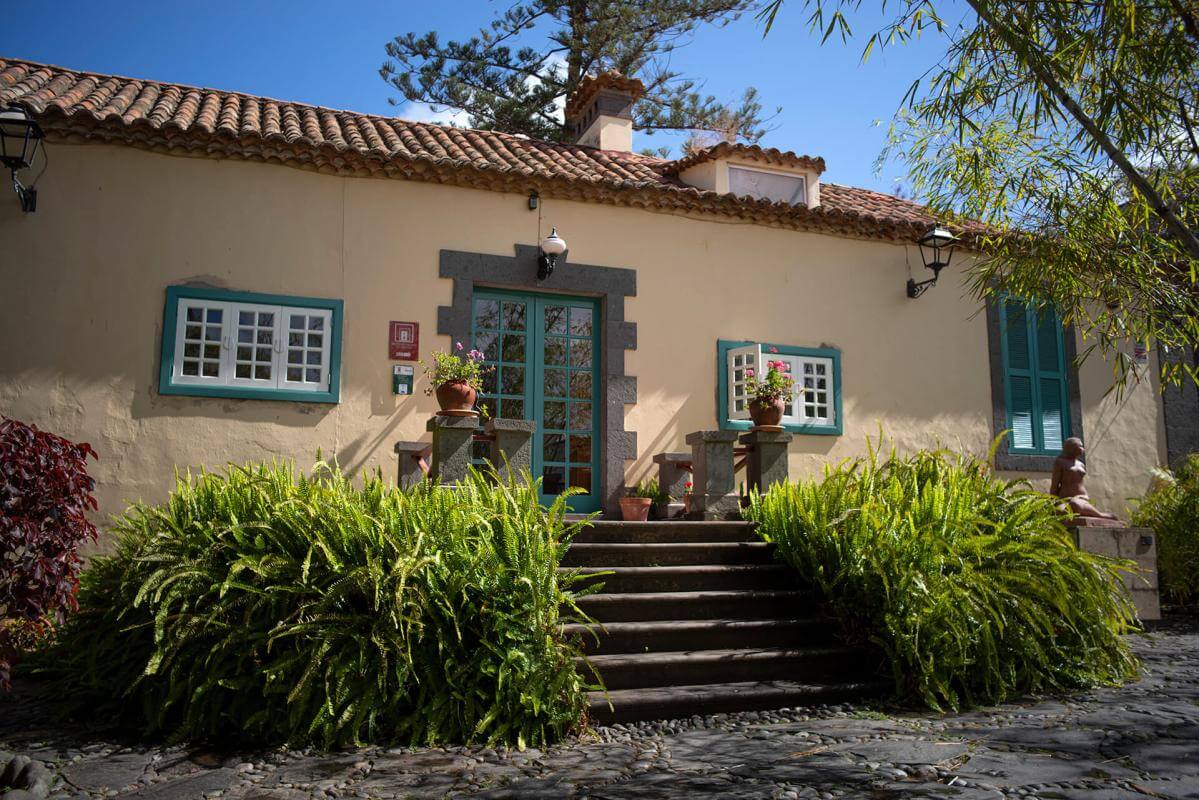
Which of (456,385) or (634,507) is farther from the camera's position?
(634,507)

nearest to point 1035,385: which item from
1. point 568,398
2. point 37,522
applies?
point 568,398

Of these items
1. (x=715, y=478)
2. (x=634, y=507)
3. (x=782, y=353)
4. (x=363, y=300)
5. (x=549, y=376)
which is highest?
(x=363, y=300)

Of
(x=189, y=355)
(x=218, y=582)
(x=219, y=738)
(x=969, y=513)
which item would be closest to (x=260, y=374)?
(x=189, y=355)

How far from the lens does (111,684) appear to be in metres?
4.32

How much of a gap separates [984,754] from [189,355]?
624cm

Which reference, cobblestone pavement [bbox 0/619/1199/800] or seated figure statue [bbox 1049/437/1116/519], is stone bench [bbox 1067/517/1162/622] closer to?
seated figure statue [bbox 1049/437/1116/519]

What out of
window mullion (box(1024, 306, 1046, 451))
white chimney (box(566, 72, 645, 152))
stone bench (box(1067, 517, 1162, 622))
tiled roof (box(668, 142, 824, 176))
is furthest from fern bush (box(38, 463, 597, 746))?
window mullion (box(1024, 306, 1046, 451))

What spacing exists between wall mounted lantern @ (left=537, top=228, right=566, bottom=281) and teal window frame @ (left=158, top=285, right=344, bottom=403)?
1.79 meters

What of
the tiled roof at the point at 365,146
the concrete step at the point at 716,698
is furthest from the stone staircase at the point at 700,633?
the tiled roof at the point at 365,146

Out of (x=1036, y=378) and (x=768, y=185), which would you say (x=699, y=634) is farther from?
(x=1036, y=378)

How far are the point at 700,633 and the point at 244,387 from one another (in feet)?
14.0

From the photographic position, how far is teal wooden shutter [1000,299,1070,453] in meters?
9.60

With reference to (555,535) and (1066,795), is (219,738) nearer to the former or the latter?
(555,535)

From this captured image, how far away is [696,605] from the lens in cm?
538
